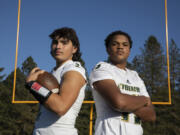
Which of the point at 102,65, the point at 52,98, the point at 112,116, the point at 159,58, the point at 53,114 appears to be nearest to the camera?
the point at 52,98

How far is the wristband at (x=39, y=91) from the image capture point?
149cm

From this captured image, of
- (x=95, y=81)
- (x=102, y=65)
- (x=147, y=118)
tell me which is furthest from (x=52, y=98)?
(x=147, y=118)

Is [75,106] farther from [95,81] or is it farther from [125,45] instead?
[125,45]

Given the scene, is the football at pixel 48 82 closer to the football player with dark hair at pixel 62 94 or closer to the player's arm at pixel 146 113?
the football player with dark hair at pixel 62 94

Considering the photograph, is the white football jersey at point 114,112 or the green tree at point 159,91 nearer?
the white football jersey at point 114,112

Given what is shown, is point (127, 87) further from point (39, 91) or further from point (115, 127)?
point (39, 91)

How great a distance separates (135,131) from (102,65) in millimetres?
570

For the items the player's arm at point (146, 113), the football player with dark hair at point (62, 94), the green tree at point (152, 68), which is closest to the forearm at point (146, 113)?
the player's arm at point (146, 113)

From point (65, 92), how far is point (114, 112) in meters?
0.47

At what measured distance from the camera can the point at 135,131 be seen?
183 centimetres

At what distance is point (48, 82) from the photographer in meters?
1.63

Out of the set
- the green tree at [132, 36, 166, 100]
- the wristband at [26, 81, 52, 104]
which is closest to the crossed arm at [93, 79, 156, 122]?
the wristband at [26, 81, 52, 104]

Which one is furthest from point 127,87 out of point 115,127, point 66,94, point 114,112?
point 66,94

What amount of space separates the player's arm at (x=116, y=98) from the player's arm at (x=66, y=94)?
17 centimetres
